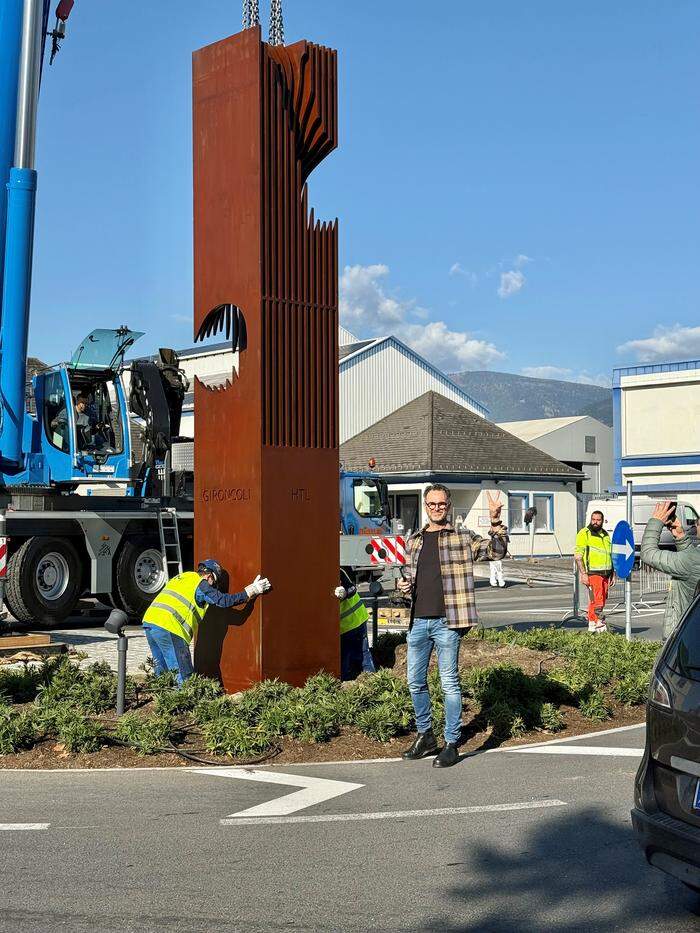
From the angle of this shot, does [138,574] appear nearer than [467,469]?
Yes

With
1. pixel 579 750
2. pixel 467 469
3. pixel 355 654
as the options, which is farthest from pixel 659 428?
pixel 579 750

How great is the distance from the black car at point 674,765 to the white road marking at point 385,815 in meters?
1.95

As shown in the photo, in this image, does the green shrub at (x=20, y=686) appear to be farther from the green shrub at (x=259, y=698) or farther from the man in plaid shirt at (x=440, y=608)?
the man in plaid shirt at (x=440, y=608)

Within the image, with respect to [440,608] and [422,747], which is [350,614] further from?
[440,608]

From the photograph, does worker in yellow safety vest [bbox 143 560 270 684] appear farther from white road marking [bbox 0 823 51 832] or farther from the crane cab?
the crane cab

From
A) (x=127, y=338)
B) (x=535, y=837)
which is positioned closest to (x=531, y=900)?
(x=535, y=837)

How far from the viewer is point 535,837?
6.21m

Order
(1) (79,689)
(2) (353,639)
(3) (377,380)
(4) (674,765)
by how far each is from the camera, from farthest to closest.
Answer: (3) (377,380), (2) (353,639), (1) (79,689), (4) (674,765)

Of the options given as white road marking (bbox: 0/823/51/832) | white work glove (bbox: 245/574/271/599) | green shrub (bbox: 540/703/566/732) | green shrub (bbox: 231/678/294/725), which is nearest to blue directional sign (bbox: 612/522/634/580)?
green shrub (bbox: 540/703/566/732)

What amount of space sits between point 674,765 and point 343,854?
1.93 metres

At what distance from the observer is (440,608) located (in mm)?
8141

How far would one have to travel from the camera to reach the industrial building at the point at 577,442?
2478 inches

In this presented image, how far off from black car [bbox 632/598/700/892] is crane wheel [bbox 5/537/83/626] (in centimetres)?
1372

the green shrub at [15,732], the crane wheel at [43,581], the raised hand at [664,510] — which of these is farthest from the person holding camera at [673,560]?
the crane wheel at [43,581]
